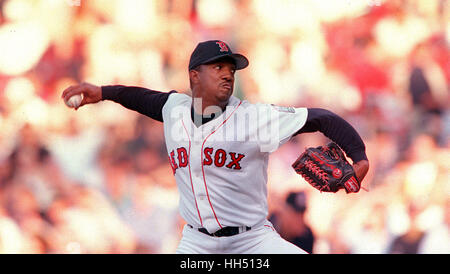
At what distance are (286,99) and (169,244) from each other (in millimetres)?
1692

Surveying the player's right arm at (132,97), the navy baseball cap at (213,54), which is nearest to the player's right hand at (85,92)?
the player's right arm at (132,97)

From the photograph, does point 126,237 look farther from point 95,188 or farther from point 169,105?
point 169,105

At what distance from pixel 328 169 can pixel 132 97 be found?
1156 mm

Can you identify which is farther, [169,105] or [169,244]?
[169,244]

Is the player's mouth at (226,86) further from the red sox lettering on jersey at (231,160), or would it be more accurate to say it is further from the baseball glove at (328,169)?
the baseball glove at (328,169)

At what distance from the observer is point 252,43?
17.0 feet

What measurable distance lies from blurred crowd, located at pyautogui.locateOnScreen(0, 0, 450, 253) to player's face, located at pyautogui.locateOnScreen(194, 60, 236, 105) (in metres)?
2.20

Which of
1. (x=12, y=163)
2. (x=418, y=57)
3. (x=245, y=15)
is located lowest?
(x=12, y=163)

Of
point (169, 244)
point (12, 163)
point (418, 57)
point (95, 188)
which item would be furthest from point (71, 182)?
point (418, 57)

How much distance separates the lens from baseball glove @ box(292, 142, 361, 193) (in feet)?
8.91

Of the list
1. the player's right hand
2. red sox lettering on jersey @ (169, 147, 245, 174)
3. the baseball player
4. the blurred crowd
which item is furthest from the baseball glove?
the blurred crowd

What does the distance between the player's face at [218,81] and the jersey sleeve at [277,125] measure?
0.71 feet

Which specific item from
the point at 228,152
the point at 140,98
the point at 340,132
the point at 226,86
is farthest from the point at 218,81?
the point at 340,132

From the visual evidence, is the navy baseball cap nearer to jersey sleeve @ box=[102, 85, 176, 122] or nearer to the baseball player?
the baseball player
